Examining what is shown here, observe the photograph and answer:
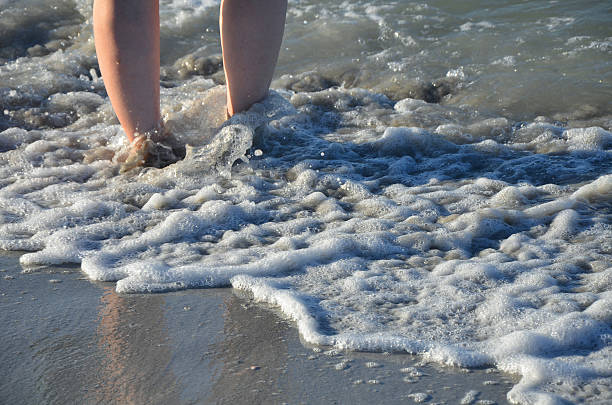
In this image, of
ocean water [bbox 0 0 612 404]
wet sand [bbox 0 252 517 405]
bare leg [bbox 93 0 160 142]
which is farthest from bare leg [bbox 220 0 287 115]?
wet sand [bbox 0 252 517 405]

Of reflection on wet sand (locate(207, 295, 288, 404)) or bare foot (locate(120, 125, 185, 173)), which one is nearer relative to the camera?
reflection on wet sand (locate(207, 295, 288, 404))

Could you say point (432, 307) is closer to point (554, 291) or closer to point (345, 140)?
point (554, 291)

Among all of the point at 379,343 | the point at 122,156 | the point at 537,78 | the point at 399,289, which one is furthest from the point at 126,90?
the point at 537,78

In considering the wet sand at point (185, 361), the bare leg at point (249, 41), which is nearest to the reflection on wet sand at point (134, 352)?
the wet sand at point (185, 361)

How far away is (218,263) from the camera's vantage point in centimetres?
208

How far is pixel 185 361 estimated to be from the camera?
1.62m

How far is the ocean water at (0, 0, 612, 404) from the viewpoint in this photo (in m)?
1.79

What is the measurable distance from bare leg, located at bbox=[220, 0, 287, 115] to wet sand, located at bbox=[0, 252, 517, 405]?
3.64 feet

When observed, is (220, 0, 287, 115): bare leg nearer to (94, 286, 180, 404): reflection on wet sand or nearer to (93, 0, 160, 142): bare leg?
(93, 0, 160, 142): bare leg

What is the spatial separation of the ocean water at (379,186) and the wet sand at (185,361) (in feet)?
0.21

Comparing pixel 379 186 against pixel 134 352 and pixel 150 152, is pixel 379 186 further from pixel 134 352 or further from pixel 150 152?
pixel 134 352

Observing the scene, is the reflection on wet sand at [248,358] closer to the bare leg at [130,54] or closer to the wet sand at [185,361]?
the wet sand at [185,361]

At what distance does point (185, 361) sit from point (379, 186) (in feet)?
4.11

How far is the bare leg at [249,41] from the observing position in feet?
8.92
